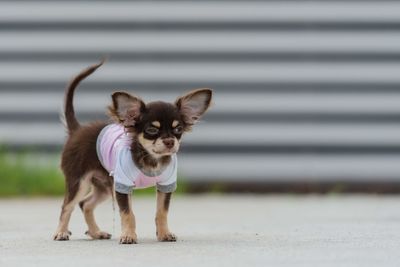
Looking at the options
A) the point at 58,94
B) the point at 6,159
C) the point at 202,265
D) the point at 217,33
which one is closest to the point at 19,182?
the point at 6,159

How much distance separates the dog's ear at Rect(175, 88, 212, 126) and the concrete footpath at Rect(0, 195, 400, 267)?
2.49ft

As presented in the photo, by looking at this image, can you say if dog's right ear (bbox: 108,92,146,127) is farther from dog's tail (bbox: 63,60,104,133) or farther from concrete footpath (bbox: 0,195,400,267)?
dog's tail (bbox: 63,60,104,133)

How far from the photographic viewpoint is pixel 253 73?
1612 centimetres

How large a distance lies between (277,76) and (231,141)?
1140 millimetres

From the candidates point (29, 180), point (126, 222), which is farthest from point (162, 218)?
point (29, 180)

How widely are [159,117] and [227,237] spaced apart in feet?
3.51

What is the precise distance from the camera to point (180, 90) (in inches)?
638

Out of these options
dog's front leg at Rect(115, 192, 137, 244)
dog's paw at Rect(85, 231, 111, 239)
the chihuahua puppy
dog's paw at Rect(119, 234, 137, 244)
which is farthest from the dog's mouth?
dog's paw at Rect(85, 231, 111, 239)

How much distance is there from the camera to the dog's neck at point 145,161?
683 centimetres

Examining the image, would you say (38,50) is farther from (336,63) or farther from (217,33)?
(336,63)

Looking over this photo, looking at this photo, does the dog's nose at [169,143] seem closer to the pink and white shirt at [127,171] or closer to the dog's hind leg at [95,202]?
the pink and white shirt at [127,171]

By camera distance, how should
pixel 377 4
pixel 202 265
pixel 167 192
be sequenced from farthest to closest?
pixel 377 4 < pixel 167 192 < pixel 202 265

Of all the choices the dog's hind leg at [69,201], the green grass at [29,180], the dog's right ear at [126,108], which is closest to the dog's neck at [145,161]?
the dog's right ear at [126,108]

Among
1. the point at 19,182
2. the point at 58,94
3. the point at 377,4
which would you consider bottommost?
the point at 19,182
